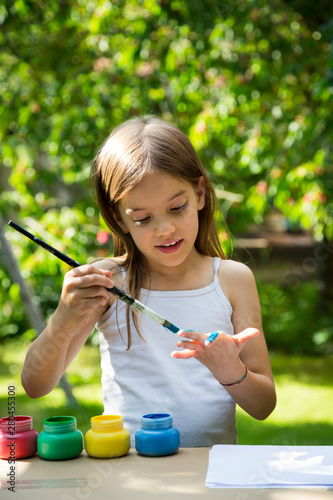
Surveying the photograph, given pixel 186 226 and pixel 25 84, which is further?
pixel 25 84

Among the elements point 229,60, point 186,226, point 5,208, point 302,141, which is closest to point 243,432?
point 302,141

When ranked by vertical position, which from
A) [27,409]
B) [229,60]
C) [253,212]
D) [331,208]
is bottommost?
[27,409]

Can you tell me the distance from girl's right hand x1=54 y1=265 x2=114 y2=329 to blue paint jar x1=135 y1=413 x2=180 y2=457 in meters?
0.29

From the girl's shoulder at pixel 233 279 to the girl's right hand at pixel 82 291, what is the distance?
0.46 m

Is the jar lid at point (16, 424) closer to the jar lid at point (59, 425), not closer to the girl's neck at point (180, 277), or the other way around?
the jar lid at point (59, 425)

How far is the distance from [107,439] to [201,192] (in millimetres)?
778

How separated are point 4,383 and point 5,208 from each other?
2016 mm

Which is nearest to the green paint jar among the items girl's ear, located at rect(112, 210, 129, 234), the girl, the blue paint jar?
the blue paint jar

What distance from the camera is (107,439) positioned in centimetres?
129

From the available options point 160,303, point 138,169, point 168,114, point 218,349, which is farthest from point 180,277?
point 168,114

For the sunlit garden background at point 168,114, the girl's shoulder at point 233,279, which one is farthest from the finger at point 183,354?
the sunlit garden background at point 168,114

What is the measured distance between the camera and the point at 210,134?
4672 mm

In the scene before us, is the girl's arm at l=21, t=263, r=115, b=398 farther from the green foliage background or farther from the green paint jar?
the green foliage background

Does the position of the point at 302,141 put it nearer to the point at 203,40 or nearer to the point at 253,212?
the point at 253,212
